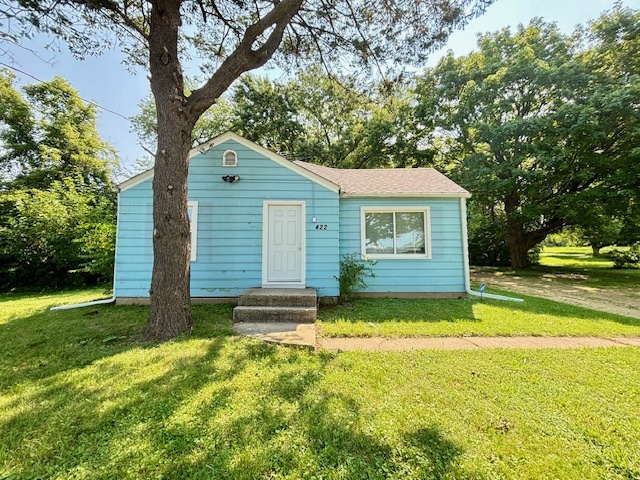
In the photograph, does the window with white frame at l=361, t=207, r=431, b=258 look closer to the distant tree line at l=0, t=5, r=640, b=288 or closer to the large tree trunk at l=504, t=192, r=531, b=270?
the distant tree line at l=0, t=5, r=640, b=288

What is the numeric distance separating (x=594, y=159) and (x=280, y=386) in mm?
15686

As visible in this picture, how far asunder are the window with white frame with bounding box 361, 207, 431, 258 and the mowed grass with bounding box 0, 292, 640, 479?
12.4ft

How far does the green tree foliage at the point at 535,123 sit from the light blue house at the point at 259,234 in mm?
8308

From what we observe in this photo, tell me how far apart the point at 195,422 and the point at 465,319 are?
508 cm

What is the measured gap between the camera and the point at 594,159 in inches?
455

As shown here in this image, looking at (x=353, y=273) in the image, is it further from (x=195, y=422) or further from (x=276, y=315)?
(x=195, y=422)

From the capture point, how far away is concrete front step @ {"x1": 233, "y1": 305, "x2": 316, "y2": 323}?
204 inches

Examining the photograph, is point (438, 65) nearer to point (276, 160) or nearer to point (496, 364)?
point (276, 160)

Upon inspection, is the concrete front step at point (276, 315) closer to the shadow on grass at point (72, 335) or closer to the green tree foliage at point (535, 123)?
the shadow on grass at point (72, 335)

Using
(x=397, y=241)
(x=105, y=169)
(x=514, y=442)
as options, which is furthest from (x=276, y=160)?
(x=105, y=169)

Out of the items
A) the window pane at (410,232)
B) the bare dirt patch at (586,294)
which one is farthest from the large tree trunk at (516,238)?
the window pane at (410,232)

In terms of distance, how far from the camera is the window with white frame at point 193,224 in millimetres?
6605

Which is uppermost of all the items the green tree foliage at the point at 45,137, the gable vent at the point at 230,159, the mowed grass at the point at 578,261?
the green tree foliage at the point at 45,137

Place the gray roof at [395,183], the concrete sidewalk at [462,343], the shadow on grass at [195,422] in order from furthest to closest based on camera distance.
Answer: the gray roof at [395,183] < the concrete sidewalk at [462,343] < the shadow on grass at [195,422]
